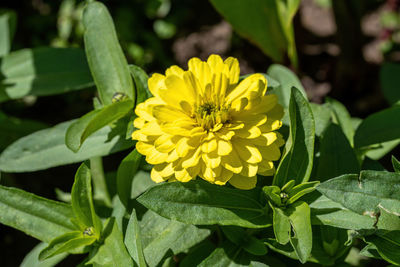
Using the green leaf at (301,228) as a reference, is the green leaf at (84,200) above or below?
below

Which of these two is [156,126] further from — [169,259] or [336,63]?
[336,63]

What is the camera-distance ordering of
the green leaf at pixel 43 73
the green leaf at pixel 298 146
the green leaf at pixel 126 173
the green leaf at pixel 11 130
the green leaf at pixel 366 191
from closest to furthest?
the green leaf at pixel 366 191 → the green leaf at pixel 298 146 → the green leaf at pixel 126 173 → the green leaf at pixel 43 73 → the green leaf at pixel 11 130

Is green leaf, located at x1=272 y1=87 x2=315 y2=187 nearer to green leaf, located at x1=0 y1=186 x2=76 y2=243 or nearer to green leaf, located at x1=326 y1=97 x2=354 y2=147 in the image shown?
green leaf, located at x1=326 y1=97 x2=354 y2=147

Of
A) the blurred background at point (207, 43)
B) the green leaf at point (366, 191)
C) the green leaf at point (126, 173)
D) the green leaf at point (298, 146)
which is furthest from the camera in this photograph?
the blurred background at point (207, 43)

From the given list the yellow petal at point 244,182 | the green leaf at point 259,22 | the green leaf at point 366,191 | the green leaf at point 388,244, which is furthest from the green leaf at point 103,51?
the green leaf at point 388,244

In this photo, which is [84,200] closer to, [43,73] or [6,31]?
[43,73]

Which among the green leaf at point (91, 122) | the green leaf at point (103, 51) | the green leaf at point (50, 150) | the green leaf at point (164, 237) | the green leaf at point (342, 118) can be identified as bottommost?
the green leaf at point (164, 237)

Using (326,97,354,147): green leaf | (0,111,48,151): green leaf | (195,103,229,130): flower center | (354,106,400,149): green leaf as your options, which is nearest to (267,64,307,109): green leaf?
(326,97,354,147): green leaf

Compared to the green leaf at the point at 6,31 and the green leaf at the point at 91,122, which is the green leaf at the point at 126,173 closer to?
the green leaf at the point at 91,122
